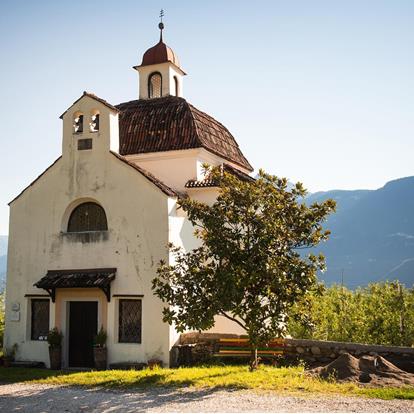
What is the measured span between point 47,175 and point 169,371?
28.4ft

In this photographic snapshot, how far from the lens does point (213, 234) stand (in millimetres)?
14055

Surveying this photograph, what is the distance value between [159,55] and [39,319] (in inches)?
528

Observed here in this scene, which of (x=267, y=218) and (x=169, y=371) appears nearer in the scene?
(x=267, y=218)

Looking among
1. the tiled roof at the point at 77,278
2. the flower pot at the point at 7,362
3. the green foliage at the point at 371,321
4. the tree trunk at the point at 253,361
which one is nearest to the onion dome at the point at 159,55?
the tiled roof at the point at 77,278

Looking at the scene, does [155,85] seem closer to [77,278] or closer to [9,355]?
[77,278]

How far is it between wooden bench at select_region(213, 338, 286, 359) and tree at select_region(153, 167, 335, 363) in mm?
1461

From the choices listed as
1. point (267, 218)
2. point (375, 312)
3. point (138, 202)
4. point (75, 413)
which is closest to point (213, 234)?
point (267, 218)

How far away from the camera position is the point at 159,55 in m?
24.2

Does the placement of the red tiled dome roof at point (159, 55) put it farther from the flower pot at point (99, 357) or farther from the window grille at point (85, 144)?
the flower pot at point (99, 357)

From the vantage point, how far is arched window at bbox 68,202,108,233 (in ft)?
59.3

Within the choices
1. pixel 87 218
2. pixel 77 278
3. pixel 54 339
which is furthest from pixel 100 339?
pixel 87 218

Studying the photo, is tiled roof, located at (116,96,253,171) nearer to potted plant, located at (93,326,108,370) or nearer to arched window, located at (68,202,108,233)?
arched window, located at (68,202,108,233)

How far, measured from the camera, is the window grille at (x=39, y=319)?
59.7 ft

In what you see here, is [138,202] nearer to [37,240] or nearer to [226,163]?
[37,240]
